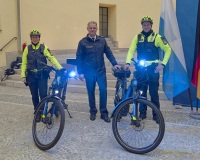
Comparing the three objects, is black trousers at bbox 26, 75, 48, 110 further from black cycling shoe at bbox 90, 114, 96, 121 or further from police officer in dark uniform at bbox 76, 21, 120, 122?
black cycling shoe at bbox 90, 114, 96, 121

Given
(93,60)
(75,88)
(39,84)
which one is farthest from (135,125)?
(75,88)

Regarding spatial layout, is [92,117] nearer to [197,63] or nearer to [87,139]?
[87,139]

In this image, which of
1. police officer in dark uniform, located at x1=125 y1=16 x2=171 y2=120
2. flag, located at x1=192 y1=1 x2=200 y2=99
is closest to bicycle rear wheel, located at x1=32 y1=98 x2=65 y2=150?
police officer in dark uniform, located at x1=125 y1=16 x2=171 y2=120

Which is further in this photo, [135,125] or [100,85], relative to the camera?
[100,85]

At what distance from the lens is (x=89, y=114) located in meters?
5.30

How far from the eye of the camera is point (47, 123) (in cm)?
381

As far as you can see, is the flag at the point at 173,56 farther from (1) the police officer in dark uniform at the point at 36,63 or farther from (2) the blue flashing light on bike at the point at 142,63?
(1) the police officer in dark uniform at the point at 36,63

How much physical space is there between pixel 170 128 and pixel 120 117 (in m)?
1.23

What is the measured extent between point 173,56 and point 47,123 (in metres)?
2.60

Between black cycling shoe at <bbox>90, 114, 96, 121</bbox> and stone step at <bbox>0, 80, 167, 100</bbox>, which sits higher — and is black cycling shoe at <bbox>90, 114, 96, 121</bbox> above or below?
below

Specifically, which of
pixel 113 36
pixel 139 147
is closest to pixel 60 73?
pixel 139 147

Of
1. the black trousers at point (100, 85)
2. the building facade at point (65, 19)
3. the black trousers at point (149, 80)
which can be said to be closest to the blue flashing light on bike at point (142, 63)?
the black trousers at point (149, 80)

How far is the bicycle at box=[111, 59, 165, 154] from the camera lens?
3494mm

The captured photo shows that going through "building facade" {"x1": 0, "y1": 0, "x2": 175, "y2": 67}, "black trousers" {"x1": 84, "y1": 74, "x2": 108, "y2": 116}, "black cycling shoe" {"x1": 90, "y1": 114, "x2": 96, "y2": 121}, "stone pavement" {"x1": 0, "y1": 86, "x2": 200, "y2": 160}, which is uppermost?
"building facade" {"x1": 0, "y1": 0, "x2": 175, "y2": 67}
